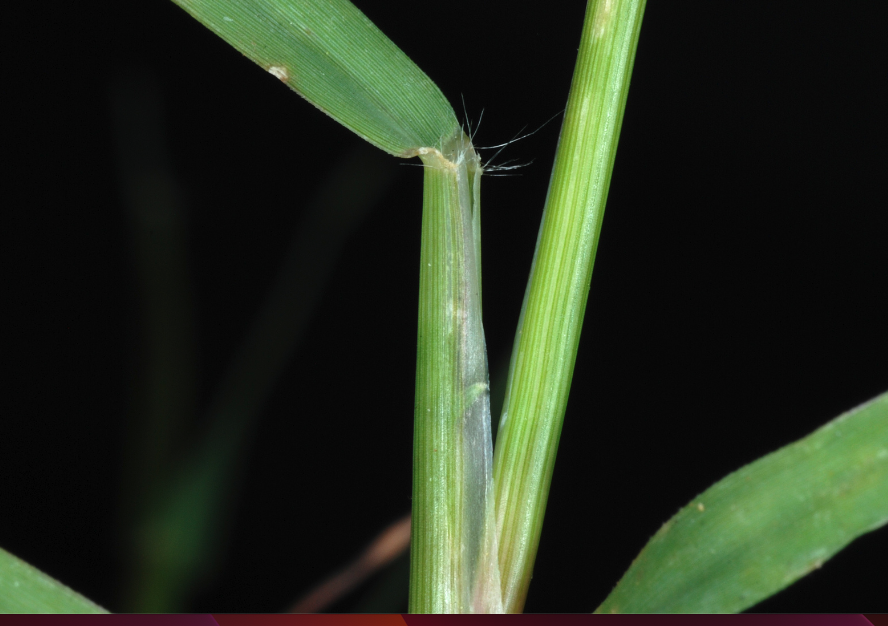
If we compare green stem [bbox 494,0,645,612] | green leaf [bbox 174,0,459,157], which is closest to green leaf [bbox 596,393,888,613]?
green stem [bbox 494,0,645,612]

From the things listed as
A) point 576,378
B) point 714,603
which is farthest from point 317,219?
point 714,603

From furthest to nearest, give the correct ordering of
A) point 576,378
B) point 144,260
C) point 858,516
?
point 144,260, point 576,378, point 858,516

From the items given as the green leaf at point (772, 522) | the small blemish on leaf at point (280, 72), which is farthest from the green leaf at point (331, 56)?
the green leaf at point (772, 522)

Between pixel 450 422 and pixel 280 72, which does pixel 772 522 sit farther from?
pixel 280 72

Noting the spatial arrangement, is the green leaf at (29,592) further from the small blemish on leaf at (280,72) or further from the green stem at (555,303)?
the small blemish on leaf at (280,72)

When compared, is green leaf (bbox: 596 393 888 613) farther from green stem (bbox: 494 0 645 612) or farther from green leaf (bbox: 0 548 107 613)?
green leaf (bbox: 0 548 107 613)

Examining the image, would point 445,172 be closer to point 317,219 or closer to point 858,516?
point 858,516
